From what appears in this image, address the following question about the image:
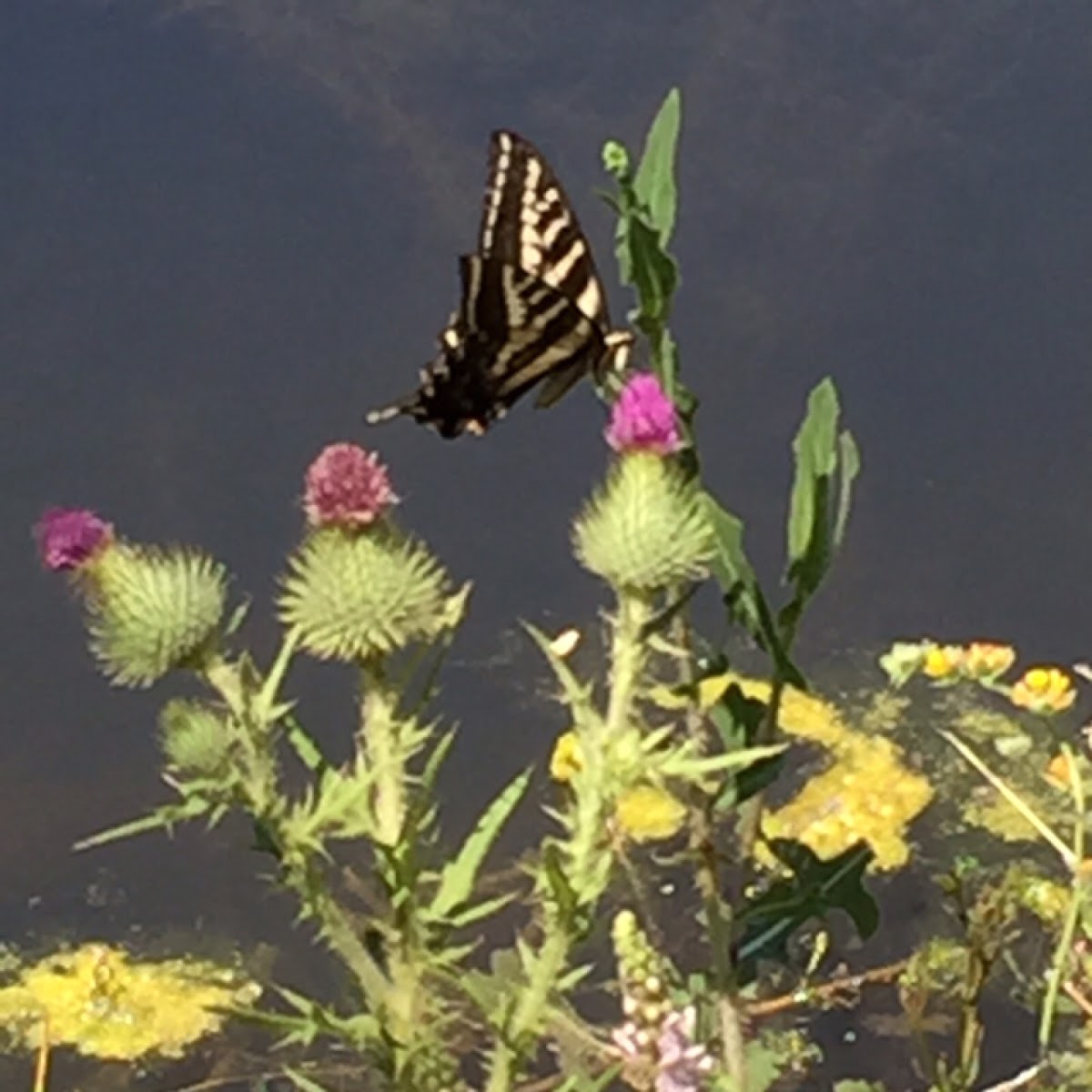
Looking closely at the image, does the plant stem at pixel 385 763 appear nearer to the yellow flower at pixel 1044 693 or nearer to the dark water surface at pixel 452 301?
the yellow flower at pixel 1044 693

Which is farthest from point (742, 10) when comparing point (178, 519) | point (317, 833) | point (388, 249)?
point (317, 833)

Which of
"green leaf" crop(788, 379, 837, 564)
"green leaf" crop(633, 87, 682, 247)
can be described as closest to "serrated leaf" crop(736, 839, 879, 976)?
"green leaf" crop(788, 379, 837, 564)

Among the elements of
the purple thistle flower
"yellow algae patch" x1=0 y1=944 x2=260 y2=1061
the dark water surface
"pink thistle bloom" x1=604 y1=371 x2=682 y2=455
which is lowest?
the purple thistle flower

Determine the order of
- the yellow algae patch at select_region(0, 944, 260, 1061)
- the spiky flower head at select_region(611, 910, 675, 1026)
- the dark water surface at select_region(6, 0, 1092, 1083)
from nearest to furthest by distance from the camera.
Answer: the spiky flower head at select_region(611, 910, 675, 1026) → the yellow algae patch at select_region(0, 944, 260, 1061) → the dark water surface at select_region(6, 0, 1092, 1083)

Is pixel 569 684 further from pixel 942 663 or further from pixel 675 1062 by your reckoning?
pixel 942 663

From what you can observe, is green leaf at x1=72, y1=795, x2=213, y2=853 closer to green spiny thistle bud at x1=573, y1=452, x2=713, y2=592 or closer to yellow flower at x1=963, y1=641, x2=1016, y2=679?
green spiny thistle bud at x1=573, y1=452, x2=713, y2=592

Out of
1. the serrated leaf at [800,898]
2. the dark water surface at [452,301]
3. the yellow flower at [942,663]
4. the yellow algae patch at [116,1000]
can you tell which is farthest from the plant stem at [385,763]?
the dark water surface at [452,301]

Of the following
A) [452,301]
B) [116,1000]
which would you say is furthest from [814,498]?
[452,301]
